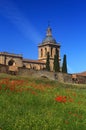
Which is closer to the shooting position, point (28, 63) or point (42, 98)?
point (42, 98)

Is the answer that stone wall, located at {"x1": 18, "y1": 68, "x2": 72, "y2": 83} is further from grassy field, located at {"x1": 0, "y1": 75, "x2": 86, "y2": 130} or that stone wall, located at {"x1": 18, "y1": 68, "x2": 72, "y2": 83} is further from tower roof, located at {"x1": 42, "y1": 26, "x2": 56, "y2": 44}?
tower roof, located at {"x1": 42, "y1": 26, "x2": 56, "y2": 44}

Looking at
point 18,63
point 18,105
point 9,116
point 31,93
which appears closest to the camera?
point 9,116

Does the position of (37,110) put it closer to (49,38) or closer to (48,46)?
(48,46)

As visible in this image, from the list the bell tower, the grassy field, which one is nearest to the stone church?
the bell tower

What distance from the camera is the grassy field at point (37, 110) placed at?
44.5 ft

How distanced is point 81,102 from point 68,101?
1020 millimetres

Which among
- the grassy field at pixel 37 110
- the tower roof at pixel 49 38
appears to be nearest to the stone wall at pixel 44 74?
the grassy field at pixel 37 110

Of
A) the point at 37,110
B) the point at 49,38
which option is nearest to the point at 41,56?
the point at 49,38

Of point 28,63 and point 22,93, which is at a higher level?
point 28,63

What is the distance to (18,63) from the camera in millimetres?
111375

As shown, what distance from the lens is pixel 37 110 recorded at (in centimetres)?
1584

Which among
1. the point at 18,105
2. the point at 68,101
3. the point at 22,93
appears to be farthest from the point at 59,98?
the point at 18,105

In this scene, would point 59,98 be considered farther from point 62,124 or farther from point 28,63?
point 28,63

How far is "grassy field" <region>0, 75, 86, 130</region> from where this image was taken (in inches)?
534
